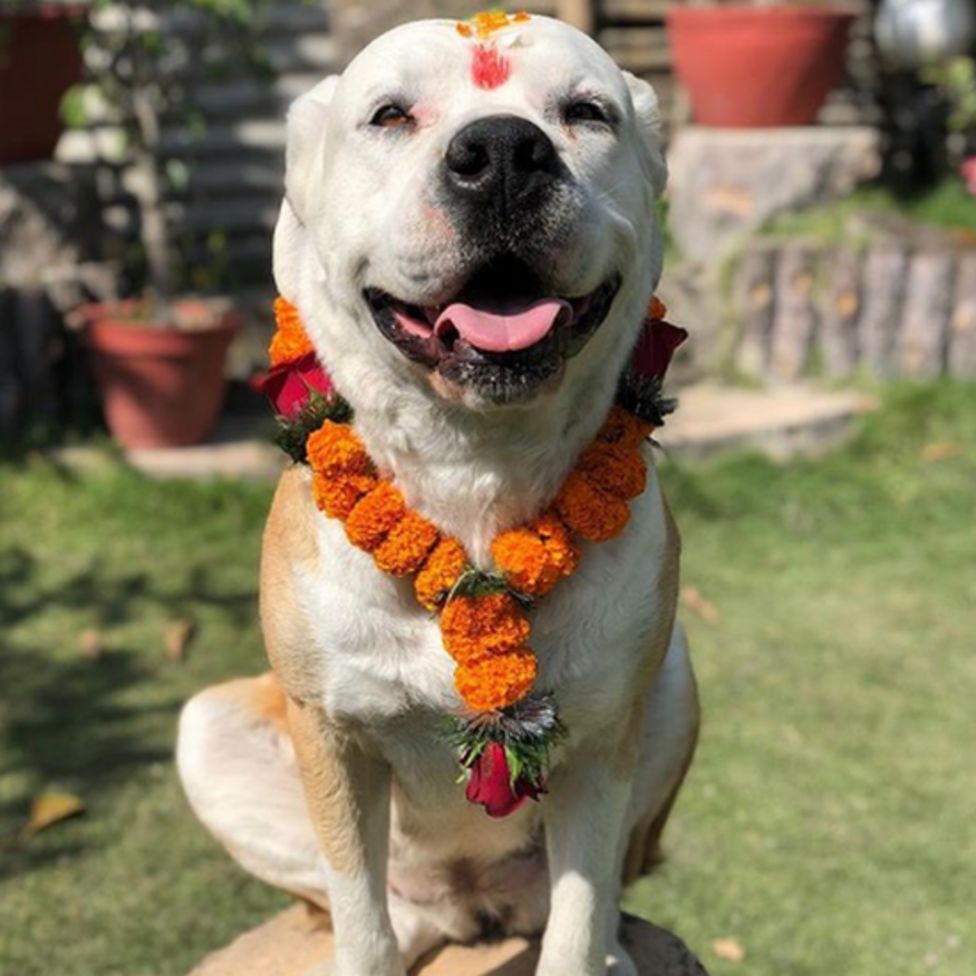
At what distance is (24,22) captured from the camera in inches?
Result: 269

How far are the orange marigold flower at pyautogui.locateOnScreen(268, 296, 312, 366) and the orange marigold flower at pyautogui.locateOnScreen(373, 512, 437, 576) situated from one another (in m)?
0.35

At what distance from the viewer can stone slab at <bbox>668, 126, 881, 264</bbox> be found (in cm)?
780

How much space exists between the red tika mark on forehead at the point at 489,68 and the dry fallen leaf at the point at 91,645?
356cm

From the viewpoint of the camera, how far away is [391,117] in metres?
2.39

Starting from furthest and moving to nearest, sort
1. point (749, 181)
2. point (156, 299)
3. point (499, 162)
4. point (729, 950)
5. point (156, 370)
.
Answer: point (749, 181), point (156, 299), point (156, 370), point (729, 950), point (499, 162)

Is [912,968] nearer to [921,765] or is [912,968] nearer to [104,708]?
[921,765]

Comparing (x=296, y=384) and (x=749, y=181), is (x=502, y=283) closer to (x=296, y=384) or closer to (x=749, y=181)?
(x=296, y=384)

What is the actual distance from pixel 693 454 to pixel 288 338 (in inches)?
171

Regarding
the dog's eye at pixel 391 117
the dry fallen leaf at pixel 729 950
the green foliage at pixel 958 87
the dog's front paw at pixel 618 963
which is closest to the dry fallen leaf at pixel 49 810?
the dry fallen leaf at pixel 729 950

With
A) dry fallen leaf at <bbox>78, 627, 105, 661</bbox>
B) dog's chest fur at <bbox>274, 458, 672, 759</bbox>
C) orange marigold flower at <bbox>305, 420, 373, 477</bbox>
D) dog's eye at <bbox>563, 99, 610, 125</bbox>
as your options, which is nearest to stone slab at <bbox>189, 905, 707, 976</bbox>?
dog's chest fur at <bbox>274, 458, 672, 759</bbox>

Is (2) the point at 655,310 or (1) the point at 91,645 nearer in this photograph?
(2) the point at 655,310

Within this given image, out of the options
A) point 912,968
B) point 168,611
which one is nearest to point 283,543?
point 912,968

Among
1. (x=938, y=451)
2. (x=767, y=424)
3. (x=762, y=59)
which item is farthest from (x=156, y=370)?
(x=762, y=59)

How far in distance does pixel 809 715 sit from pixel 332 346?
3037 mm
